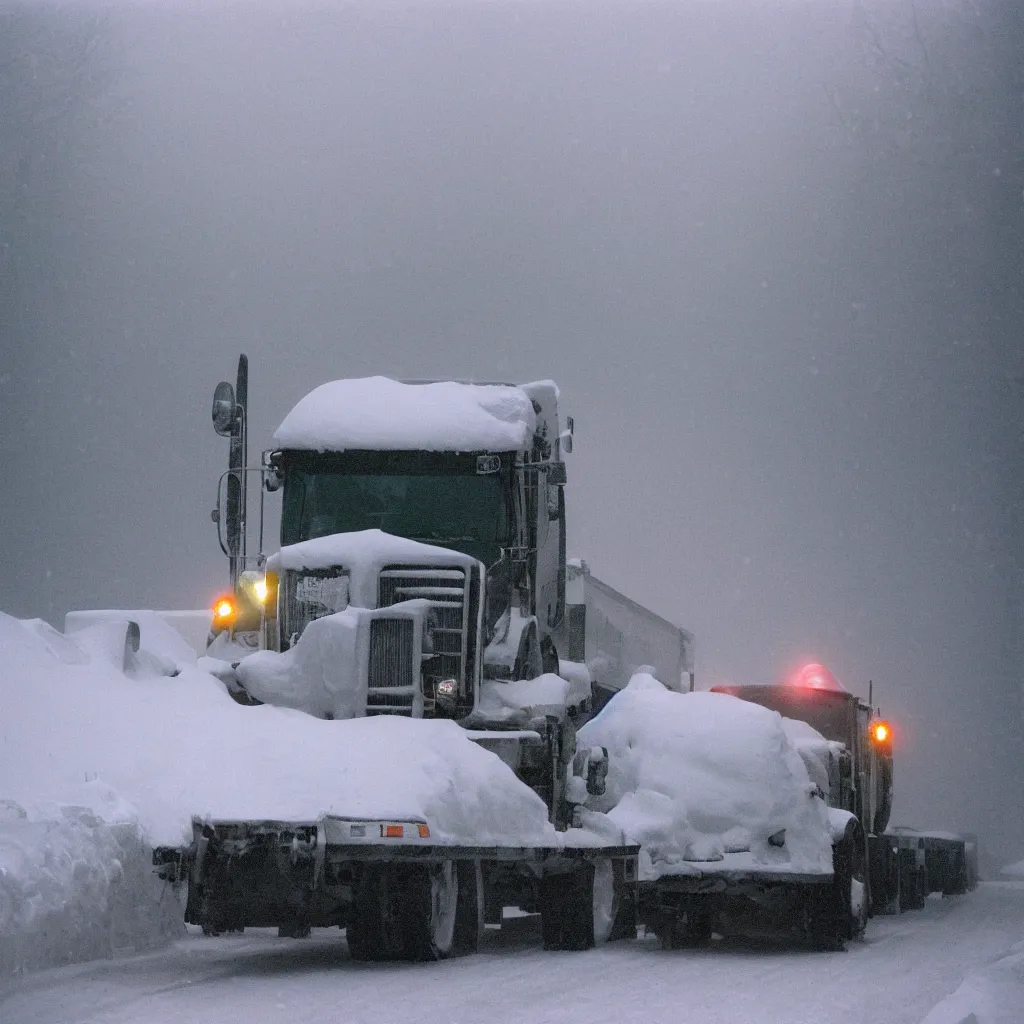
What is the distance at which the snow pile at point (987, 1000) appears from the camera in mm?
8258

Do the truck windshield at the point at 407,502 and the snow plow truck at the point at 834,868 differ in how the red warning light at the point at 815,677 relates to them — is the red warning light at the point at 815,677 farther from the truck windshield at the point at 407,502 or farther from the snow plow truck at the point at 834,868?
the truck windshield at the point at 407,502

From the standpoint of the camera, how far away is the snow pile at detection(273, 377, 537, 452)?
15.5 metres

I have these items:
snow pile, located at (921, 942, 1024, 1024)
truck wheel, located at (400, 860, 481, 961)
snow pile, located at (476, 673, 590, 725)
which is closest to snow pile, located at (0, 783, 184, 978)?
truck wheel, located at (400, 860, 481, 961)

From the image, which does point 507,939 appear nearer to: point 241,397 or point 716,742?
point 716,742

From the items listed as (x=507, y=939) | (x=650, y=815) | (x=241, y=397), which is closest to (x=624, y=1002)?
(x=650, y=815)

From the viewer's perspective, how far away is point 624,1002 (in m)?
9.83

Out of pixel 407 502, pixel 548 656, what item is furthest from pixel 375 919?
pixel 548 656

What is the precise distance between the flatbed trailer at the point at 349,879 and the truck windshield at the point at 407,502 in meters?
3.42

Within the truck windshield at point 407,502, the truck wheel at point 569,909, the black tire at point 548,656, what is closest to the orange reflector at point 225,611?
the truck windshield at point 407,502

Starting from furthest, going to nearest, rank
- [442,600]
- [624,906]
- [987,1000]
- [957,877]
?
[957,877], [624,906], [442,600], [987,1000]

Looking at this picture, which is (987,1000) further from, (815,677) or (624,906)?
(815,677)

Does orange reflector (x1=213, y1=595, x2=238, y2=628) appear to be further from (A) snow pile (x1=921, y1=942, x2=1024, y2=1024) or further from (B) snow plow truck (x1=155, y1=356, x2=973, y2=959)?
(A) snow pile (x1=921, y1=942, x2=1024, y2=1024)

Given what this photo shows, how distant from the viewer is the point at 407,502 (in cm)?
1542

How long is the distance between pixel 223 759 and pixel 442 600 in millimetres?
2978
